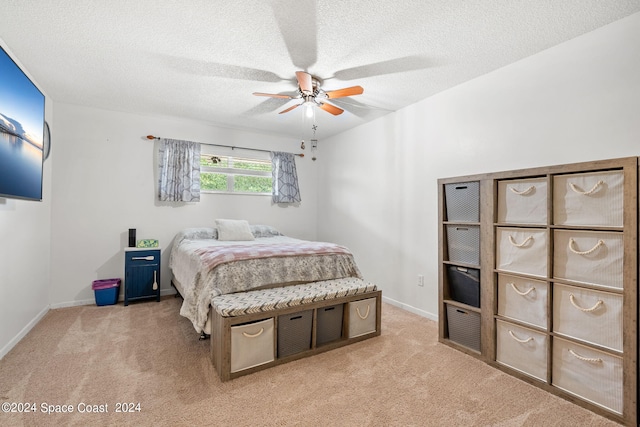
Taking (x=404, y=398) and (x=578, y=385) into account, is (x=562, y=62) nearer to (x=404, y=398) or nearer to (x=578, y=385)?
(x=578, y=385)

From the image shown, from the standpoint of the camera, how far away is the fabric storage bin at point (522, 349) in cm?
→ 196

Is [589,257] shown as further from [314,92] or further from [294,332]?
[314,92]

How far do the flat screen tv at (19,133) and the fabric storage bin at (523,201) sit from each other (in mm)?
3417

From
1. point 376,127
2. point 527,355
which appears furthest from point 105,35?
point 527,355

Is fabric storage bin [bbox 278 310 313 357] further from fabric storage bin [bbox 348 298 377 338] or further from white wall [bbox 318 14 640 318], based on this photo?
white wall [bbox 318 14 640 318]

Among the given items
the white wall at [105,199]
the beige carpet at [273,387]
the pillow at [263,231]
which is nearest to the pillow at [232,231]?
the pillow at [263,231]

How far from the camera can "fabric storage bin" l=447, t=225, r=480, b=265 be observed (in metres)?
2.38

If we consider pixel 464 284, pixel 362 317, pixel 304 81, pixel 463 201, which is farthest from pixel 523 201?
pixel 304 81

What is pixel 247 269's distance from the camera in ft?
8.32

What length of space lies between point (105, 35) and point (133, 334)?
8.15ft

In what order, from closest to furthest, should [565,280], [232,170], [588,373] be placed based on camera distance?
[588,373]
[565,280]
[232,170]

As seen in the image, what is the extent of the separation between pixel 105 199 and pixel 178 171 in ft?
3.06

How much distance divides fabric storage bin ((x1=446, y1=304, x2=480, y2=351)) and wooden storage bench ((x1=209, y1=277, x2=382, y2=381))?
622 millimetres

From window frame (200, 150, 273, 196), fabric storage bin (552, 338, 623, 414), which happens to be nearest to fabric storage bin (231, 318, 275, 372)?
fabric storage bin (552, 338, 623, 414)
